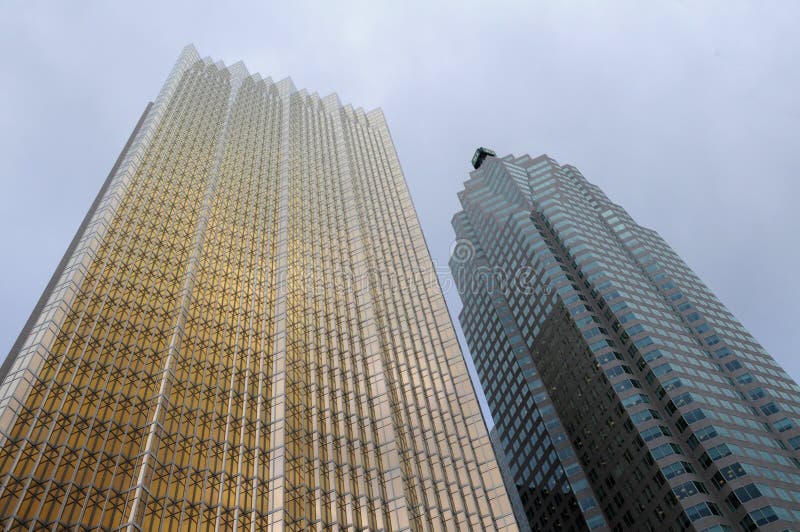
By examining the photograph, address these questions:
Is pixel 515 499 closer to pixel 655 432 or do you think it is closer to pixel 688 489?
pixel 655 432

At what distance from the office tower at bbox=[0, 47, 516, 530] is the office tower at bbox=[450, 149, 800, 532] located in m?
37.1

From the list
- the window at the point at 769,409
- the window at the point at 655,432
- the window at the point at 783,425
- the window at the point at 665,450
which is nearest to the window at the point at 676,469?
the window at the point at 665,450

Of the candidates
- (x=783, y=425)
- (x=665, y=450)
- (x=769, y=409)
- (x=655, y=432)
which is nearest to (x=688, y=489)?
(x=665, y=450)

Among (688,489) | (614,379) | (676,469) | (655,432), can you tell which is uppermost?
(614,379)

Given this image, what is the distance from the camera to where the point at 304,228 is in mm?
108875

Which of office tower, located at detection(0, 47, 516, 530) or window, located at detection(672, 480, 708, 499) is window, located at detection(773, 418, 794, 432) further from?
office tower, located at detection(0, 47, 516, 530)

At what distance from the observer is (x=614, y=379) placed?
117 m

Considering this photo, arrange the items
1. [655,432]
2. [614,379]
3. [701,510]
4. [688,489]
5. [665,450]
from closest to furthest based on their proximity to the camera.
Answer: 1. [701,510]
2. [688,489]
3. [665,450]
4. [655,432]
5. [614,379]

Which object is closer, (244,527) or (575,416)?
(244,527)

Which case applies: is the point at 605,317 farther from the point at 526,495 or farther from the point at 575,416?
the point at 526,495

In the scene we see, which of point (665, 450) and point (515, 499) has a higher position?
point (515, 499)

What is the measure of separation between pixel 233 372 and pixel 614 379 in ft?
228

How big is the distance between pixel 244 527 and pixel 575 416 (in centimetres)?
8455

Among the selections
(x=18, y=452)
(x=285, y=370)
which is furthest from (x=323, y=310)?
(x=18, y=452)
